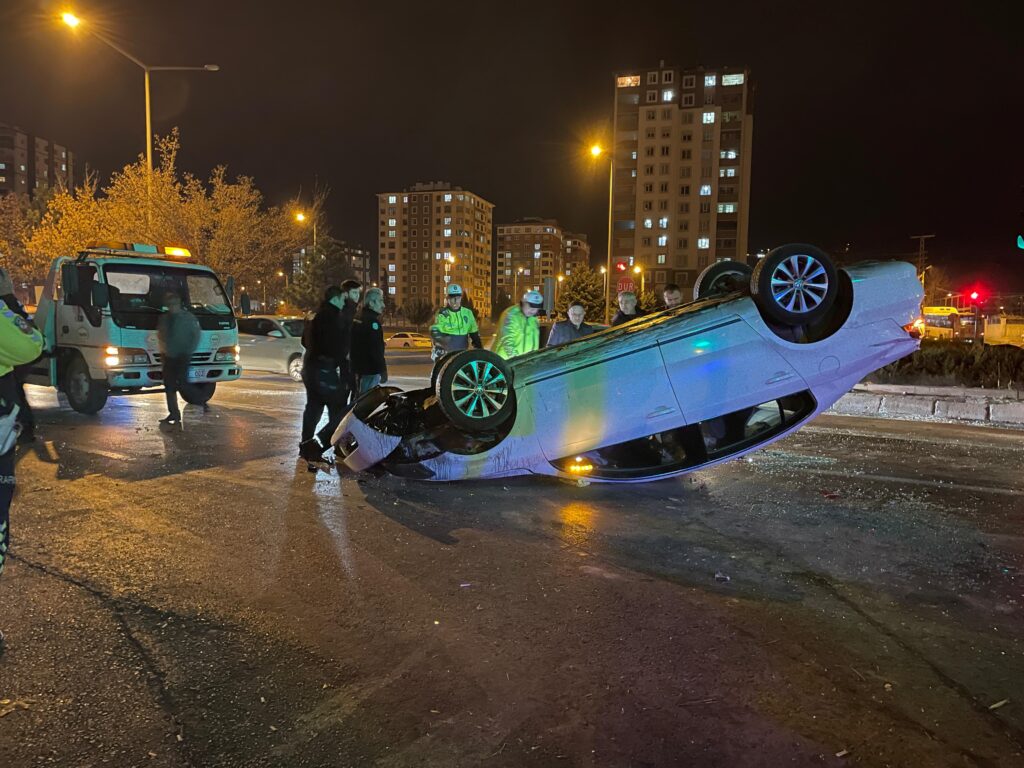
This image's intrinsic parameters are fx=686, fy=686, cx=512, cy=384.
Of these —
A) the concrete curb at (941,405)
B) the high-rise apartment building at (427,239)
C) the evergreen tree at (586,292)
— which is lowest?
the concrete curb at (941,405)

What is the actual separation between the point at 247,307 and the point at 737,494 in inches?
328

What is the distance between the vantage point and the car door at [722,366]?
4.99 meters

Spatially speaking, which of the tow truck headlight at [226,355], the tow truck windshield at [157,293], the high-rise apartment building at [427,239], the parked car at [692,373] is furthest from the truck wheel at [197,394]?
the high-rise apartment building at [427,239]

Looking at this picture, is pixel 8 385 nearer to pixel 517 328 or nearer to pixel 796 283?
pixel 517 328

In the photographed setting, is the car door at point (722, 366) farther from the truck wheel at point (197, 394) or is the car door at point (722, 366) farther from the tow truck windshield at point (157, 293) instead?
the truck wheel at point (197, 394)

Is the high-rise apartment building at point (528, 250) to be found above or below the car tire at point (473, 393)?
above

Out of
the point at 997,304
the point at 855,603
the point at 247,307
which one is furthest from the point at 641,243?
the point at 855,603

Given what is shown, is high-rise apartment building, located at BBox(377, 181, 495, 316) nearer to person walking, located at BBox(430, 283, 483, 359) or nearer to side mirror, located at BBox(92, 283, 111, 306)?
side mirror, located at BBox(92, 283, 111, 306)

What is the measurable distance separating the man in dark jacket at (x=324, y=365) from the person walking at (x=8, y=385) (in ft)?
11.1

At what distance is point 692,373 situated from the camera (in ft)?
16.4

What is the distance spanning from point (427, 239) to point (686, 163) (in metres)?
67.5

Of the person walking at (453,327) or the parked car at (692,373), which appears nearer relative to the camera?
the parked car at (692,373)

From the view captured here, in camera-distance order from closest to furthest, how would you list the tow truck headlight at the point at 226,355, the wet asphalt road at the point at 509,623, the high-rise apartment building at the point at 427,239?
the wet asphalt road at the point at 509,623 → the tow truck headlight at the point at 226,355 → the high-rise apartment building at the point at 427,239

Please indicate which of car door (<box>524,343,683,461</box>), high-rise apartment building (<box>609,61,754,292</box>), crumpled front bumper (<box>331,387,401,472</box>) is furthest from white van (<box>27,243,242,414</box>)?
high-rise apartment building (<box>609,61,754,292</box>)
